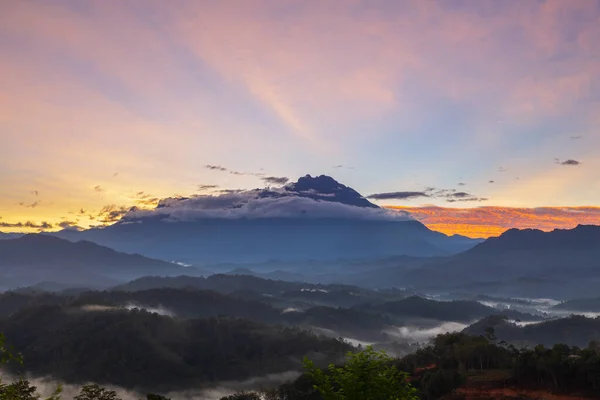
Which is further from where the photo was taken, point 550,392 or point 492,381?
point 492,381

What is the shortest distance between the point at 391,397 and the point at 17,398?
25.7 meters

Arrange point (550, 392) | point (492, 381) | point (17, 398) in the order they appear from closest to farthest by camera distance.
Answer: point (17, 398)
point (550, 392)
point (492, 381)

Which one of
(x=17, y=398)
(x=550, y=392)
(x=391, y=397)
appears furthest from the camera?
(x=550, y=392)

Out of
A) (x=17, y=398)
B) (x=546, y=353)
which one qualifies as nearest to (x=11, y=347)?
(x=17, y=398)

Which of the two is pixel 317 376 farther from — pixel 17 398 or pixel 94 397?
pixel 94 397

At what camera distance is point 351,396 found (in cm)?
3675

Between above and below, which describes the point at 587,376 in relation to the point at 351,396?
below

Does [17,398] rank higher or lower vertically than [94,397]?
higher

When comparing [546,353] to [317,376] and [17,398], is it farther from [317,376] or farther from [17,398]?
[17,398]

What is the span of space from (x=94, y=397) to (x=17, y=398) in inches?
3824

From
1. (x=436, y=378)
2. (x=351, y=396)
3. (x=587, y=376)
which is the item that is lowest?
(x=436, y=378)

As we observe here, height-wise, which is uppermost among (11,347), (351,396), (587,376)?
(11,347)

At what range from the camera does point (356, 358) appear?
38438 millimetres

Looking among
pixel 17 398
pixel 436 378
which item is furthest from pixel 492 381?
pixel 17 398
